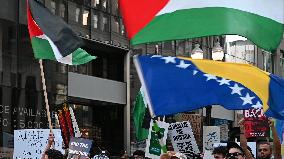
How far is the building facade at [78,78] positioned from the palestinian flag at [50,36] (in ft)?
29.3

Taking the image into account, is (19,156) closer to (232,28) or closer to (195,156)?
(195,156)

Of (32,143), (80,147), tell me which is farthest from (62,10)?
(80,147)

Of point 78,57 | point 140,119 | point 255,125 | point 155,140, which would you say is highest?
point 78,57

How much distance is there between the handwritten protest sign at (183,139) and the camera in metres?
9.67

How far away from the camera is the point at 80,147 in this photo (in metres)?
9.08

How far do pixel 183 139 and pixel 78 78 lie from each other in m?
13.4

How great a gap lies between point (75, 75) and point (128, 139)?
393 centimetres

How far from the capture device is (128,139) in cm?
2519

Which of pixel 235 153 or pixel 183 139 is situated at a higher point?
pixel 183 139

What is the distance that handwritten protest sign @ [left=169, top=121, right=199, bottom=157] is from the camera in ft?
31.7

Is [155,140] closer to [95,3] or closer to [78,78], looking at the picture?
[78,78]

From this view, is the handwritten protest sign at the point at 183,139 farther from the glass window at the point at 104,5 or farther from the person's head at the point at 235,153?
the glass window at the point at 104,5

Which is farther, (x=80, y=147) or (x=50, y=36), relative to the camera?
(x=50, y=36)

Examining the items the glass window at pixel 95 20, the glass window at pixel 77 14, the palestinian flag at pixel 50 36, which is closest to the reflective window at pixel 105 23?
the glass window at pixel 95 20
